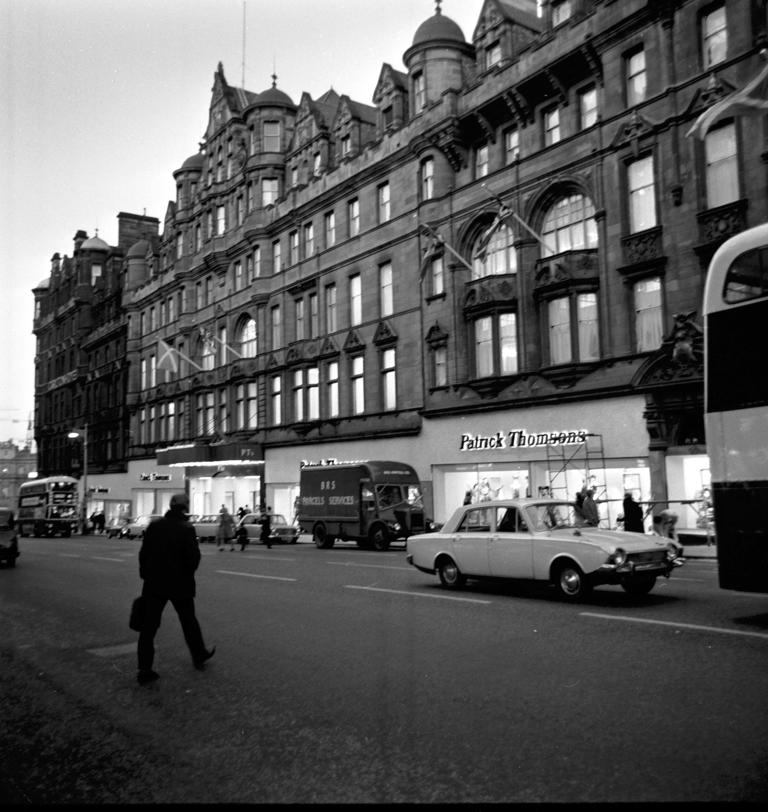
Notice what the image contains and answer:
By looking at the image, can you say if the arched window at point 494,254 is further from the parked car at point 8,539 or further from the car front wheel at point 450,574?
the parked car at point 8,539

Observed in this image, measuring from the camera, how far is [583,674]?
292 inches

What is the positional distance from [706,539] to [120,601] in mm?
16240

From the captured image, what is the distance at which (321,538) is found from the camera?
31.2 meters

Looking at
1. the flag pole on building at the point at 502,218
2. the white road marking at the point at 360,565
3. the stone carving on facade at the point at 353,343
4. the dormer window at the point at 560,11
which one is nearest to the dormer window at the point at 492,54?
the dormer window at the point at 560,11

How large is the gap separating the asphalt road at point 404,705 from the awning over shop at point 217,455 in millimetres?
32153

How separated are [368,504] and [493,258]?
430 inches

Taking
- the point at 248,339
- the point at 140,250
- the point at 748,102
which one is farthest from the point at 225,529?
the point at 140,250

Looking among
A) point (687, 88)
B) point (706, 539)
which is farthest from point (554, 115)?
point (706, 539)

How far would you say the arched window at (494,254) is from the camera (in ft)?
101

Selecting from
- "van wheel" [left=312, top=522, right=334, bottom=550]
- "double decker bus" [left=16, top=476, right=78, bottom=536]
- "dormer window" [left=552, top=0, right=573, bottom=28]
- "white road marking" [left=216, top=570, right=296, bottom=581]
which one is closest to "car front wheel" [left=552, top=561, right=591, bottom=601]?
"white road marking" [left=216, top=570, right=296, bottom=581]

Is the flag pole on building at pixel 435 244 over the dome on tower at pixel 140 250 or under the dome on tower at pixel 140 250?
under

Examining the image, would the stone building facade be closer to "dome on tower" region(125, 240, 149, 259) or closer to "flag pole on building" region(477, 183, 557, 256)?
"flag pole on building" region(477, 183, 557, 256)

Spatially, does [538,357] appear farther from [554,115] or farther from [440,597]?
[440,597]

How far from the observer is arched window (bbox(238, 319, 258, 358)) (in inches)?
1868
